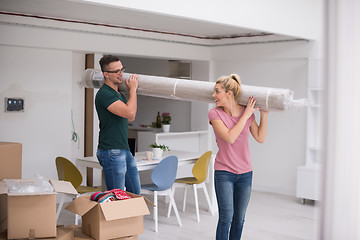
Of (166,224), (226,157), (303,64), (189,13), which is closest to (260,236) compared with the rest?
(166,224)

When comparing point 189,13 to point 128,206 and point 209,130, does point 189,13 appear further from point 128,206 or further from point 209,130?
point 209,130

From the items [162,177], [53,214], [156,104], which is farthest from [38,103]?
[156,104]

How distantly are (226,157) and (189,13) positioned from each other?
6.52 feet

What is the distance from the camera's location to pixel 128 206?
3.20 meters

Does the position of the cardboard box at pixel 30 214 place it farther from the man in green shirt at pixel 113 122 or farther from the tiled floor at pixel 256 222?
the tiled floor at pixel 256 222

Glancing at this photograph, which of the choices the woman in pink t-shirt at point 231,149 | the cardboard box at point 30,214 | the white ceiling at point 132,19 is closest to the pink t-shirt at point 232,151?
the woman in pink t-shirt at point 231,149

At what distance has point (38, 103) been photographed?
610cm

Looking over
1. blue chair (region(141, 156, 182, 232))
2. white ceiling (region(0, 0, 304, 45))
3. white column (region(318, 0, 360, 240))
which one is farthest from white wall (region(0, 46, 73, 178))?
white column (region(318, 0, 360, 240))

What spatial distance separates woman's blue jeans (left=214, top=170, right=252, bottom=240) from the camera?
3.28 m

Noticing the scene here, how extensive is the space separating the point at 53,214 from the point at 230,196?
1183 millimetres

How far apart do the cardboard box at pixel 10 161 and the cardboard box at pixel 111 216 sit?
1.71 ft

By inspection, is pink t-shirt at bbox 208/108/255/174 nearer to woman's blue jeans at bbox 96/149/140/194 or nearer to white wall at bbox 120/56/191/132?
woman's blue jeans at bbox 96/149/140/194

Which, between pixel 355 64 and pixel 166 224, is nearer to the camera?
pixel 355 64

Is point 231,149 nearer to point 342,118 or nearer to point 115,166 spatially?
point 115,166
